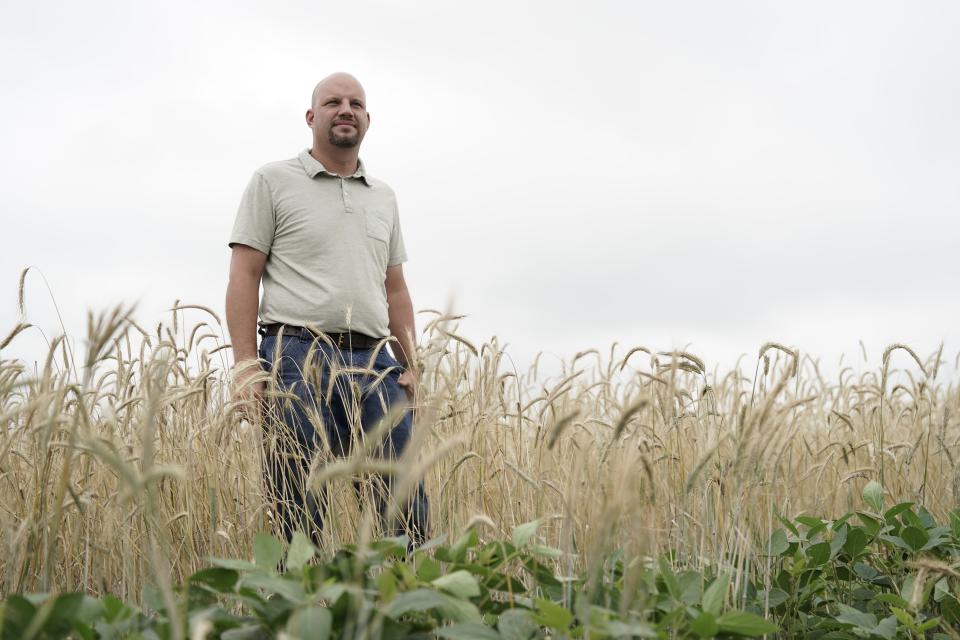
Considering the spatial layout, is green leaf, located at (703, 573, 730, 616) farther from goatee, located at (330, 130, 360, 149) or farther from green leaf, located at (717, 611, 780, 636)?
goatee, located at (330, 130, 360, 149)

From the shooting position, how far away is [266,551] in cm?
128

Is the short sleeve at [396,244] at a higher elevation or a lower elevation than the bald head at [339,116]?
lower

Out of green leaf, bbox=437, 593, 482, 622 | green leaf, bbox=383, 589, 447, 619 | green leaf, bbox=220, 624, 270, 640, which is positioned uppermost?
green leaf, bbox=383, 589, 447, 619

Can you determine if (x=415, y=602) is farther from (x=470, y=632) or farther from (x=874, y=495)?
(x=874, y=495)

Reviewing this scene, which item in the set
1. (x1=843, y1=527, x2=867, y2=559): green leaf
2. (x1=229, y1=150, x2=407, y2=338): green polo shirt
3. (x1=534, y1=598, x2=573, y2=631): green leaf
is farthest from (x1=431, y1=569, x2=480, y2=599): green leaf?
(x1=229, y1=150, x2=407, y2=338): green polo shirt

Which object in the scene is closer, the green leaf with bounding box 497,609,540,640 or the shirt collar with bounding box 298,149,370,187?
the green leaf with bounding box 497,609,540,640

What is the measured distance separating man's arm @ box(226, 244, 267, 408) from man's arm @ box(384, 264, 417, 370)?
2.08 feet

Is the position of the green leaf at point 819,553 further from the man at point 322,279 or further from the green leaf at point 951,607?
the man at point 322,279

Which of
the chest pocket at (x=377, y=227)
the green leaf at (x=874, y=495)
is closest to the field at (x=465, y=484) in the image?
the green leaf at (x=874, y=495)

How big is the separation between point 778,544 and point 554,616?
100 centimetres

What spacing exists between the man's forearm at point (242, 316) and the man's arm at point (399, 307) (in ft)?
2.20

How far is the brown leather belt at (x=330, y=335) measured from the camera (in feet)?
9.89

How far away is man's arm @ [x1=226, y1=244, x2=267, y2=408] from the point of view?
3047 millimetres

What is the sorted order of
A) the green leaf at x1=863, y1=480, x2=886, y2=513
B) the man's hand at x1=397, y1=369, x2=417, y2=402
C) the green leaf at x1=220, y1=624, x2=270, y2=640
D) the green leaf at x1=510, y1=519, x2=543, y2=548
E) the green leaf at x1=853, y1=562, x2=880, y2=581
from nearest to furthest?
1. the green leaf at x1=220, y1=624, x2=270, y2=640
2. the green leaf at x1=510, y1=519, x2=543, y2=548
3. the green leaf at x1=853, y1=562, x2=880, y2=581
4. the green leaf at x1=863, y1=480, x2=886, y2=513
5. the man's hand at x1=397, y1=369, x2=417, y2=402
